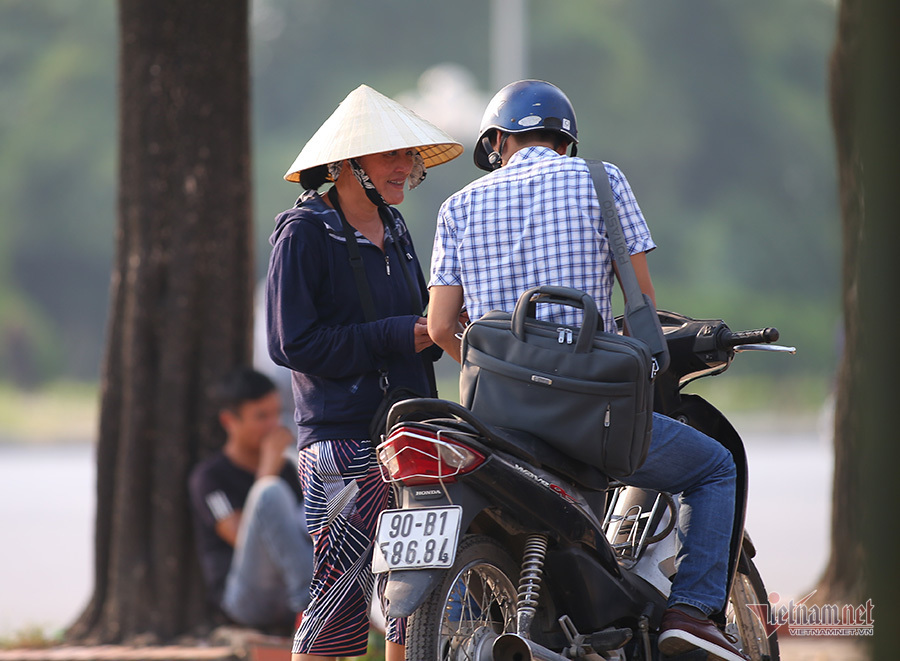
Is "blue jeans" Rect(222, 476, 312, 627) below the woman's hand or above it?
below

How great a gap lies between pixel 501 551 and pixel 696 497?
26.4 inches

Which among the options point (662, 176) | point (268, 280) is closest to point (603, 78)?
point (662, 176)

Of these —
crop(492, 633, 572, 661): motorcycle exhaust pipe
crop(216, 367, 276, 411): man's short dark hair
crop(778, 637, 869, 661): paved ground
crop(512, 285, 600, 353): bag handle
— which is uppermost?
crop(512, 285, 600, 353): bag handle

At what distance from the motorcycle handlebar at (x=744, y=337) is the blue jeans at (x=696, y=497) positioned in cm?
31

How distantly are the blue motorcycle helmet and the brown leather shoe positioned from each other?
Answer: 4.55 ft

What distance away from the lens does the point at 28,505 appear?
14.6 m

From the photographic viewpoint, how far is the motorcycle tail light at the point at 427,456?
305cm

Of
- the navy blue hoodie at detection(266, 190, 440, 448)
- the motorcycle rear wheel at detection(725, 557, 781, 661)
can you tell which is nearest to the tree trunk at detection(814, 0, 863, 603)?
the motorcycle rear wheel at detection(725, 557, 781, 661)

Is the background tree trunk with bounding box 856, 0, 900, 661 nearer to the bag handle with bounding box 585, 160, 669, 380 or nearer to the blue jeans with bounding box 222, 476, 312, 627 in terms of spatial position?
Answer: the bag handle with bounding box 585, 160, 669, 380

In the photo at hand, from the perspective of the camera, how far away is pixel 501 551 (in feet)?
10.6

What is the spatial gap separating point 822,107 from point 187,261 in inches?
1317

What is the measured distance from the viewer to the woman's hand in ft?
11.8

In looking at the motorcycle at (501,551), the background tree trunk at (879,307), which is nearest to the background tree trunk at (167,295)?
the motorcycle at (501,551)

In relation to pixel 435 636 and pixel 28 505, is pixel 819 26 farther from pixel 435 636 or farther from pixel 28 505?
pixel 435 636
